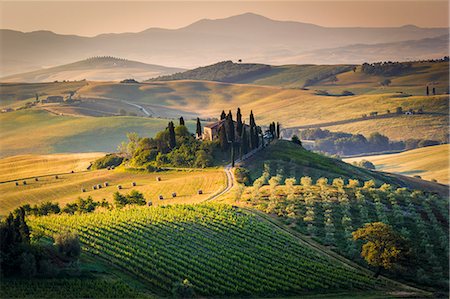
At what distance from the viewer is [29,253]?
47.1m

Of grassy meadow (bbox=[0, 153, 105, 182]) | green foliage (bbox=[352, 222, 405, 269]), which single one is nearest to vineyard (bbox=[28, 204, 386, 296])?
green foliage (bbox=[352, 222, 405, 269])

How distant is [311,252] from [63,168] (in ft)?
233

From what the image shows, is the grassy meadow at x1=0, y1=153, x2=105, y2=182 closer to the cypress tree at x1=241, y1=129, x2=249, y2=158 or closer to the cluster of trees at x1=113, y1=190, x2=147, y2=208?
the cypress tree at x1=241, y1=129, x2=249, y2=158

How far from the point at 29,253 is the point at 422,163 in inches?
4552

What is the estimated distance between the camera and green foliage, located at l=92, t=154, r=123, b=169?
115 m

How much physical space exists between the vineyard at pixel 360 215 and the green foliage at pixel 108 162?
1280 inches

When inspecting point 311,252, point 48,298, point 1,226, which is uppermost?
point 1,226

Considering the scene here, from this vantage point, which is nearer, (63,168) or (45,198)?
(45,198)

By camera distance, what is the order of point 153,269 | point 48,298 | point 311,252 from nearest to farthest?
point 48,298
point 153,269
point 311,252

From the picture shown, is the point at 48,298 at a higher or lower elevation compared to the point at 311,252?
higher

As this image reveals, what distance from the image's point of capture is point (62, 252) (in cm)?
5062

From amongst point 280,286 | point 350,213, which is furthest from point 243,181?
point 280,286

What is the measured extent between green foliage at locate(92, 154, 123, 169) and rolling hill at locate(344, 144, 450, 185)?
5949 centimetres

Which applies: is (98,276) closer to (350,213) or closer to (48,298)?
(48,298)
